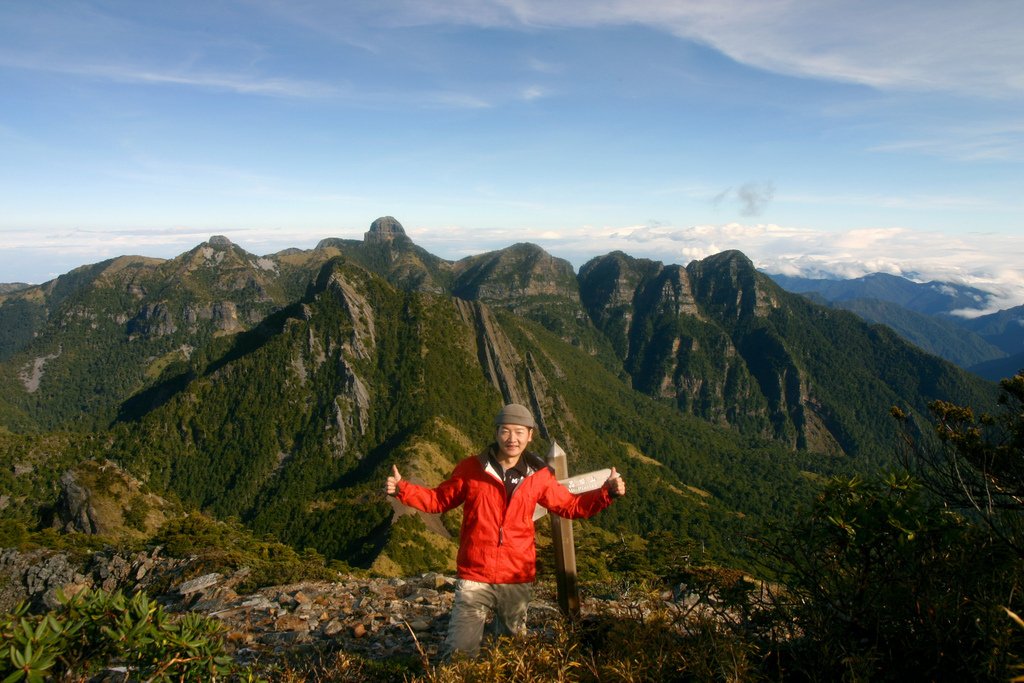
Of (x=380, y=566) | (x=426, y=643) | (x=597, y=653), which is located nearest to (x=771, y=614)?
(x=597, y=653)

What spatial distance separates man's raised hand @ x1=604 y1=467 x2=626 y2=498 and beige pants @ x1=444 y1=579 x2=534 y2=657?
6.32 feet

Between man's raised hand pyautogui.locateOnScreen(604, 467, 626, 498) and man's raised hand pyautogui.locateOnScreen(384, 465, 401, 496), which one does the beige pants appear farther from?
man's raised hand pyautogui.locateOnScreen(604, 467, 626, 498)

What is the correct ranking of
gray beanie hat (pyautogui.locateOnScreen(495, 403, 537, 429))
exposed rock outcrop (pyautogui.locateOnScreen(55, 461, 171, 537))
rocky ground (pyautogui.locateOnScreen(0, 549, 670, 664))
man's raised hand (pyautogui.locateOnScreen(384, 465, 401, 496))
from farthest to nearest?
exposed rock outcrop (pyautogui.locateOnScreen(55, 461, 171, 537))
rocky ground (pyautogui.locateOnScreen(0, 549, 670, 664))
man's raised hand (pyautogui.locateOnScreen(384, 465, 401, 496))
gray beanie hat (pyautogui.locateOnScreen(495, 403, 537, 429))

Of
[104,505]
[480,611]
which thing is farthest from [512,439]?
[104,505]

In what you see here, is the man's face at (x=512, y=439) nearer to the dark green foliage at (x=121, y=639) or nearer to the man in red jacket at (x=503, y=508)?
the man in red jacket at (x=503, y=508)

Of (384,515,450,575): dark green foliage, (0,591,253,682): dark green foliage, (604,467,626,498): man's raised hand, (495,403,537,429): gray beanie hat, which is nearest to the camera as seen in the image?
(0,591,253,682): dark green foliage

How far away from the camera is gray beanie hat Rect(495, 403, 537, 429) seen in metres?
7.43

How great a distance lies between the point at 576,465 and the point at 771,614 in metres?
139

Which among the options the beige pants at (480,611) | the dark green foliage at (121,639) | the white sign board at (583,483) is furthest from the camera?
the white sign board at (583,483)

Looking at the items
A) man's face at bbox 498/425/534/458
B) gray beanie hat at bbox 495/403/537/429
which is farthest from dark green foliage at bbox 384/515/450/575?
gray beanie hat at bbox 495/403/537/429

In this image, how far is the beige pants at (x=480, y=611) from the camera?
716 cm

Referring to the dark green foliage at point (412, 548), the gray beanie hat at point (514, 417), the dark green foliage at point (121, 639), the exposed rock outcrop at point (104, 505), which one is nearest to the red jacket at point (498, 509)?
the gray beanie hat at point (514, 417)

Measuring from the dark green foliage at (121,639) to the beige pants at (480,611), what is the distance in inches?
117

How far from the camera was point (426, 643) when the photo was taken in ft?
33.7
